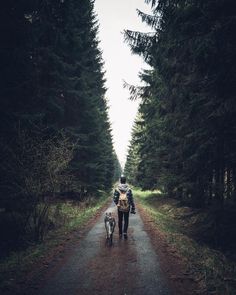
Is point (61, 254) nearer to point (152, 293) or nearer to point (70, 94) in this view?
point (152, 293)

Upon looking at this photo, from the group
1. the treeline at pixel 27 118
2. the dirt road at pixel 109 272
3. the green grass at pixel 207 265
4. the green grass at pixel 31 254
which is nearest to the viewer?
the dirt road at pixel 109 272

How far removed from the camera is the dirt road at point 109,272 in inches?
222

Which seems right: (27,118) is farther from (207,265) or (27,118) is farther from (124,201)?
(207,265)

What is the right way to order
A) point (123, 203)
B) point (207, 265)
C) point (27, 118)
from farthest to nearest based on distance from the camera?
point (27, 118) → point (123, 203) → point (207, 265)

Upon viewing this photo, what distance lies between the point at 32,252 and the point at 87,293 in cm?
395

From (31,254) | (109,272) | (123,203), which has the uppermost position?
(123,203)

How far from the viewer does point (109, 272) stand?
6695 mm

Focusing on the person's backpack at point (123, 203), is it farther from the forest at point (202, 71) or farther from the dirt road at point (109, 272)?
the forest at point (202, 71)

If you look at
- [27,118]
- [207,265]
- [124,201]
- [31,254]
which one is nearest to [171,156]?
[124,201]

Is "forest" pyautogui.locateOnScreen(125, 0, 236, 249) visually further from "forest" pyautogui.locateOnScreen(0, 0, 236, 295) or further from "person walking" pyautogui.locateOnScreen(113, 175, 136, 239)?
"person walking" pyautogui.locateOnScreen(113, 175, 136, 239)

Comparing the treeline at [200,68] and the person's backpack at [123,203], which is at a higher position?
the treeline at [200,68]

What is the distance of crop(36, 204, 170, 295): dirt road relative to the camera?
5.64 metres

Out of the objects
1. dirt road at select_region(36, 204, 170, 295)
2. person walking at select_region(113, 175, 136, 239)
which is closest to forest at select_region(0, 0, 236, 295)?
dirt road at select_region(36, 204, 170, 295)

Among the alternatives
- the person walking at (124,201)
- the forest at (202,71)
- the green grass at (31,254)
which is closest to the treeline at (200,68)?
the forest at (202,71)
